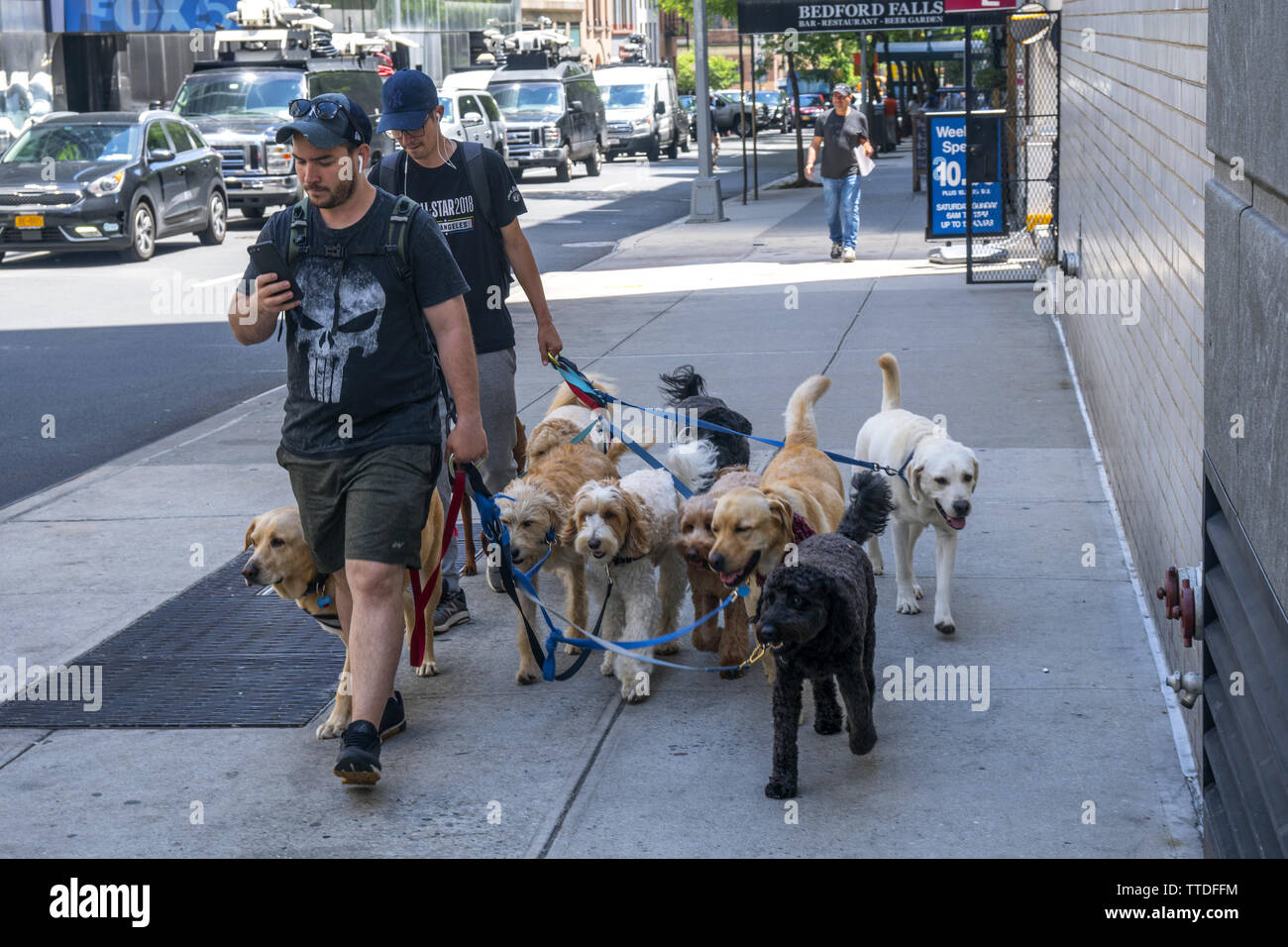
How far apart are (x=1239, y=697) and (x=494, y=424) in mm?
3875

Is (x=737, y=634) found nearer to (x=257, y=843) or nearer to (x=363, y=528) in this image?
(x=363, y=528)

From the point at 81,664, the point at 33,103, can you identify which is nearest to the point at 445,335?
the point at 81,664

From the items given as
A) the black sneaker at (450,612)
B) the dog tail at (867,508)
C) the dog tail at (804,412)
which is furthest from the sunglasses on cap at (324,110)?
the dog tail at (804,412)

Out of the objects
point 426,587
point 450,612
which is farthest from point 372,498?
point 450,612

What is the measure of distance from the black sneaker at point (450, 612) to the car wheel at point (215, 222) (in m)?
17.8

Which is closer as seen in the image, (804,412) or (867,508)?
(867,508)

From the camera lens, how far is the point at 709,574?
568 centimetres

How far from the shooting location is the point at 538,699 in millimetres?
5457

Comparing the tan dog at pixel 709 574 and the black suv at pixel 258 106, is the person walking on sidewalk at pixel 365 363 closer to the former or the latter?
the tan dog at pixel 709 574

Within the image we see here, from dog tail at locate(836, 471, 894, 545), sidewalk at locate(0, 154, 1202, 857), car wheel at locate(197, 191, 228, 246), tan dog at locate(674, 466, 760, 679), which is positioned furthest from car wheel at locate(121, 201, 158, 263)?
dog tail at locate(836, 471, 894, 545)

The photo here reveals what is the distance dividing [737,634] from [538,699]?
77 cm

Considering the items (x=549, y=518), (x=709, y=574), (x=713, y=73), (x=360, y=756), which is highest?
(x=713, y=73)

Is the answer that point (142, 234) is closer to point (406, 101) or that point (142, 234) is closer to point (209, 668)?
point (406, 101)
